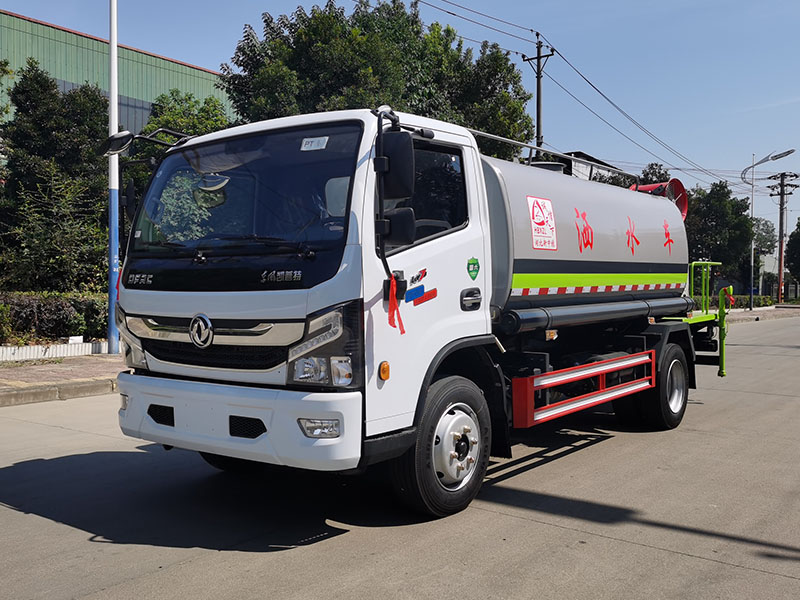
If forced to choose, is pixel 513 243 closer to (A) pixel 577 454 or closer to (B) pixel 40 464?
(A) pixel 577 454

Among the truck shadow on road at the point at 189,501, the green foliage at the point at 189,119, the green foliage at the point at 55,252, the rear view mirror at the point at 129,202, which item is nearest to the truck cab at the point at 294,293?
the rear view mirror at the point at 129,202

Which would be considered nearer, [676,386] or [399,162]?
[399,162]

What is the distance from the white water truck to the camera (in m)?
4.22

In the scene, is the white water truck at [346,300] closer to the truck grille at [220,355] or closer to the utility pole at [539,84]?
the truck grille at [220,355]

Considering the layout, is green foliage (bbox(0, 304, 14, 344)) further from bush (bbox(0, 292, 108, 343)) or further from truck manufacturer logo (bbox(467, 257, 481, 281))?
truck manufacturer logo (bbox(467, 257, 481, 281))

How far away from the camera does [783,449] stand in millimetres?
7148

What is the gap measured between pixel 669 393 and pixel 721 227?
136 feet

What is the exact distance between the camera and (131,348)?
510cm

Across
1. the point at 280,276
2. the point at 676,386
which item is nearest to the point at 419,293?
the point at 280,276

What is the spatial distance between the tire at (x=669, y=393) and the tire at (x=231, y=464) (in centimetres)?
421

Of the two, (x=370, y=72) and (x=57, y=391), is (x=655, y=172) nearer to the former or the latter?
(x=370, y=72)

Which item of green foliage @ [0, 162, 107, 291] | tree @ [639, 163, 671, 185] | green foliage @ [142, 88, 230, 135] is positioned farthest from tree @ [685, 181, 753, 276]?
green foliage @ [0, 162, 107, 291]

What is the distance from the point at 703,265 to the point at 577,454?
3990 mm

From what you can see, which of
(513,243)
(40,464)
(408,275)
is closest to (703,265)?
(513,243)
